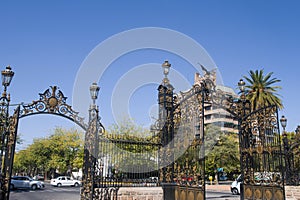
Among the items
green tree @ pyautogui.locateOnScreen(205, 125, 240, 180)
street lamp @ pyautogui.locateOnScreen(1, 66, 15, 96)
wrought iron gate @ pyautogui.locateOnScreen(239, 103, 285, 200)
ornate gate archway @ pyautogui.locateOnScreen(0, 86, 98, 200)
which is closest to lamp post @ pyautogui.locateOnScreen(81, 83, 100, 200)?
ornate gate archway @ pyautogui.locateOnScreen(0, 86, 98, 200)

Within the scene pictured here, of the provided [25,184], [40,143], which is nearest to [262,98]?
[25,184]

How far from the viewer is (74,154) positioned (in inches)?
1694

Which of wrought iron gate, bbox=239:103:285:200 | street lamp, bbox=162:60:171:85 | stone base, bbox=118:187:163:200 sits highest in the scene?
street lamp, bbox=162:60:171:85

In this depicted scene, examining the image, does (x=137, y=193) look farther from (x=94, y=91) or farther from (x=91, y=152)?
(x=94, y=91)

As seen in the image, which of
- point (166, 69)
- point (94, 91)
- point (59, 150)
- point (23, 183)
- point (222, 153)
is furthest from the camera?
point (59, 150)

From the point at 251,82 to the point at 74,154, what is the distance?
26.5 metres

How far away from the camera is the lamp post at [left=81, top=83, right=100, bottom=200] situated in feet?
32.1

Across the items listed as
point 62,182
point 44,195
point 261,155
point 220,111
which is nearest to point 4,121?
point 261,155

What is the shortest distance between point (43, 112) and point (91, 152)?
6.86 feet

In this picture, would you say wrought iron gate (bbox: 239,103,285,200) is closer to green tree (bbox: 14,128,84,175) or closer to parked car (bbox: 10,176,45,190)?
parked car (bbox: 10,176,45,190)

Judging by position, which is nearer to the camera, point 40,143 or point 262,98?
point 262,98

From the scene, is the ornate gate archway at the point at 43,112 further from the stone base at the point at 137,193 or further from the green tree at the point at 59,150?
the green tree at the point at 59,150

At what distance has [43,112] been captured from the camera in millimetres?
10141

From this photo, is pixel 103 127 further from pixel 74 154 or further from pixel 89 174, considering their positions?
pixel 74 154
